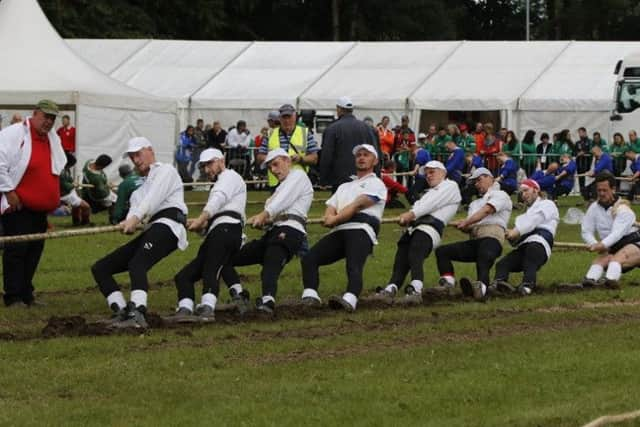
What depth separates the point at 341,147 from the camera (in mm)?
19250

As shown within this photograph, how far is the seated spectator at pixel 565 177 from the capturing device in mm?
34250

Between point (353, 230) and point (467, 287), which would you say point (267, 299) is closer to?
point (353, 230)

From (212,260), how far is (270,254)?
0.82 metres

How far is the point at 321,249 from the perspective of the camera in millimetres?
15859

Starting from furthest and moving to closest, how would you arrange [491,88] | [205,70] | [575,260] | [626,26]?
[626,26] < [205,70] < [491,88] < [575,260]

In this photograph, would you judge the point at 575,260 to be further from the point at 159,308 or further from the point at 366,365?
the point at 366,365

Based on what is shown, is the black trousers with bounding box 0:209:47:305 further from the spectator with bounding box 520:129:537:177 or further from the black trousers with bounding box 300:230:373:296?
the spectator with bounding box 520:129:537:177

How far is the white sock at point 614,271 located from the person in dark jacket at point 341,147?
3.17 m

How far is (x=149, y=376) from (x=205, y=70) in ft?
118

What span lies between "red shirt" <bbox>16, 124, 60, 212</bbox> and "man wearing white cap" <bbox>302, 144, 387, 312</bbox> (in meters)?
2.63

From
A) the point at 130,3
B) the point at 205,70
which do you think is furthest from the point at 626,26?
the point at 205,70

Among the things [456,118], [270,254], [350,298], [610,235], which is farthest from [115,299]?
[456,118]

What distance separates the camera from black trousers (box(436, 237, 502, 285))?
17.0 metres

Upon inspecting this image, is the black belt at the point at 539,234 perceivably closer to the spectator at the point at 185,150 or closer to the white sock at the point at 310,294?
the white sock at the point at 310,294
